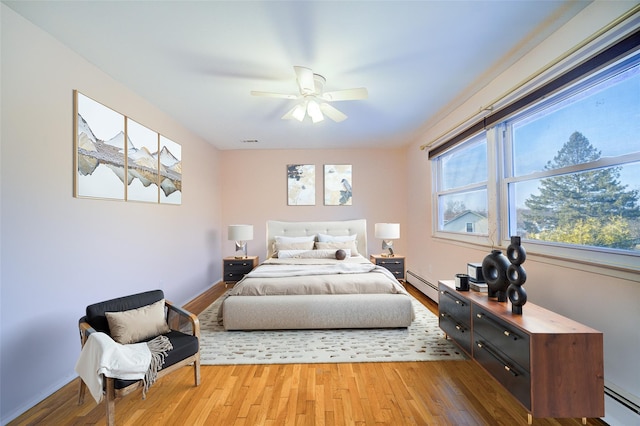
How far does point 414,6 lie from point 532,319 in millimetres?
2123

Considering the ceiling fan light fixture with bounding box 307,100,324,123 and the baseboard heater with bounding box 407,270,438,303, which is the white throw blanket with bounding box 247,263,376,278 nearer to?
the baseboard heater with bounding box 407,270,438,303

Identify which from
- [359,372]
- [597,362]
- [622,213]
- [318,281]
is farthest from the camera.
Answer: [318,281]

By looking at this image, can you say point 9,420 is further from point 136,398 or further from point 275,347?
point 275,347

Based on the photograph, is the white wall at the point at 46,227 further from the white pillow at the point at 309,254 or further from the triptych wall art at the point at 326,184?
the triptych wall art at the point at 326,184

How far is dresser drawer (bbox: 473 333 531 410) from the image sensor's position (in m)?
1.51

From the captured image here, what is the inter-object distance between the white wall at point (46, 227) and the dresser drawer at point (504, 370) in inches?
123

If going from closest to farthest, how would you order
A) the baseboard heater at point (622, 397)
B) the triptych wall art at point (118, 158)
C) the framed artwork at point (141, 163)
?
the baseboard heater at point (622, 397)
the triptych wall art at point (118, 158)
the framed artwork at point (141, 163)

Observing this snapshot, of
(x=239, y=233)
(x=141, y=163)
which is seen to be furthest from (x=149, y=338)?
(x=239, y=233)

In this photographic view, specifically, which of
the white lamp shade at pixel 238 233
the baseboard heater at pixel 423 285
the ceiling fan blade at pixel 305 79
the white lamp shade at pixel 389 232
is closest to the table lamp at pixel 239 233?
the white lamp shade at pixel 238 233

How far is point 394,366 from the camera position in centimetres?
225

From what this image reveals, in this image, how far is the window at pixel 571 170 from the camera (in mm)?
1599

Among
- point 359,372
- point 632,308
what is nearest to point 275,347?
Result: point 359,372

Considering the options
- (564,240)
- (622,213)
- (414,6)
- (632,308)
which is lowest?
(632,308)

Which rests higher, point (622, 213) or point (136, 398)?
point (622, 213)
